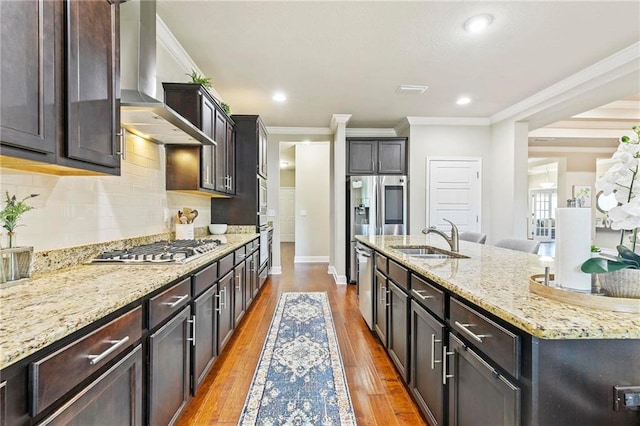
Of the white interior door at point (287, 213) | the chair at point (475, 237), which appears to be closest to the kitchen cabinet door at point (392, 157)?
the chair at point (475, 237)

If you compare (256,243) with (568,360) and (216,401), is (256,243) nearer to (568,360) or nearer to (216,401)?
(216,401)

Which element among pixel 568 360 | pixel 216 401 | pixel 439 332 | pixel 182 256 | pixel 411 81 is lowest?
pixel 216 401

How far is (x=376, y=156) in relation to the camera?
206 inches

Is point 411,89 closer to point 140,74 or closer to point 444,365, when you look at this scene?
point 140,74

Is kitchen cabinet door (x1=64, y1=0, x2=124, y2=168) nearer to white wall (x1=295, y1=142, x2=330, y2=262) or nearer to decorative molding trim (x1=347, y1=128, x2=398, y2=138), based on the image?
decorative molding trim (x1=347, y1=128, x2=398, y2=138)

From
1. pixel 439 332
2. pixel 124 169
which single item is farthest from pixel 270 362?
pixel 124 169

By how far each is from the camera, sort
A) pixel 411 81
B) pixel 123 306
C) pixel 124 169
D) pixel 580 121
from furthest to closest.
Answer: pixel 580 121 < pixel 411 81 < pixel 124 169 < pixel 123 306

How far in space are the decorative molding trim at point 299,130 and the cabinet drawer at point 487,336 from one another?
15.6 ft

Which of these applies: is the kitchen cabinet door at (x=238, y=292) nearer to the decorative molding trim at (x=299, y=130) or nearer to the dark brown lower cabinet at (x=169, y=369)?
Result: the dark brown lower cabinet at (x=169, y=369)

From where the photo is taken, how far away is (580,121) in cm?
535

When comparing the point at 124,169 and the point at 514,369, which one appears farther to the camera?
the point at 124,169

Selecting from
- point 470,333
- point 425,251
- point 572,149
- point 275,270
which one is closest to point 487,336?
point 470,333

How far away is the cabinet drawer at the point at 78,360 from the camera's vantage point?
2.47 ft

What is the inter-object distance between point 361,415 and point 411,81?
335 cm
